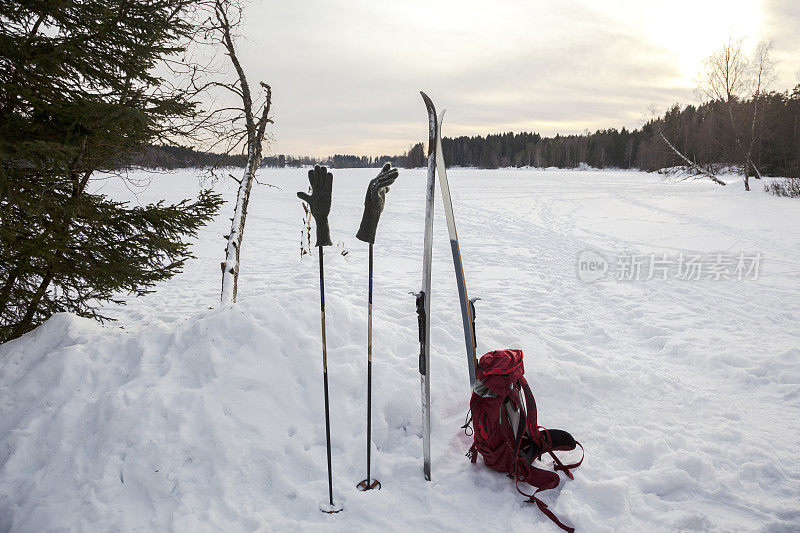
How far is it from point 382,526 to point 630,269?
889 cm

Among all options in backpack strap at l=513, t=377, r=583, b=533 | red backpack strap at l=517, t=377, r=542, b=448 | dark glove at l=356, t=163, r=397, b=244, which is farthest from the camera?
red backpack strap at l=517, t=377, r=542, b=448

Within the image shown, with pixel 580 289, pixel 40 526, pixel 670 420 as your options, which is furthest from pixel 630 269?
pixel 40 526

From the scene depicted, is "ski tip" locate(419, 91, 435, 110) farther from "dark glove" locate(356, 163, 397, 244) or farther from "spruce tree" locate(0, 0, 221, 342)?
"spruce tree" locate(0, 0, 221, 342)

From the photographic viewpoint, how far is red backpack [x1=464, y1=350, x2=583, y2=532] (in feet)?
9.77

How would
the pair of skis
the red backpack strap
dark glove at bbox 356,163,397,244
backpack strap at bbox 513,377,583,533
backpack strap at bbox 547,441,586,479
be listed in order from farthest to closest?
the red backpack strap, backpack strap at bbox 547,441,586,479, the pair of skis, dark glove at bbox 356,163,397,244, backpack strap at bbox 513,377,583,533

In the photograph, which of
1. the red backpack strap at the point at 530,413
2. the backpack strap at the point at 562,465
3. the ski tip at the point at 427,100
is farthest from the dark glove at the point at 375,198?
the backpack strap at the point at 562,465

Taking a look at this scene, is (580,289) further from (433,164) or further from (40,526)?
(40,526)

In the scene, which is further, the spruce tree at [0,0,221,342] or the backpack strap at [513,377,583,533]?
the spruce tree at [0,0,221,342]

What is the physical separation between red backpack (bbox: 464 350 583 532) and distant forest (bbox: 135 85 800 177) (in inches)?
85.8

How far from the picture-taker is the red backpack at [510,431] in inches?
117

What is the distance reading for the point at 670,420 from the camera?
3729 millimetres

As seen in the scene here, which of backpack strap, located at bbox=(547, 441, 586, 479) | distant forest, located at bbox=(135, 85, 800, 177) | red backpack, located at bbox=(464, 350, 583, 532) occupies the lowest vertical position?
backpack strap, located at bbox=(547, 441, 586, 479)

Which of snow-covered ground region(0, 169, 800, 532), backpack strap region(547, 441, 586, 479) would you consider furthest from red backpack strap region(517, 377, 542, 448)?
snow-covered ground region(0, 169, 800, 532)

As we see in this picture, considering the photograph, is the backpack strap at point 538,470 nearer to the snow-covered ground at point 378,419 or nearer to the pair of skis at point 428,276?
the snow-covered ground at point 378,419
